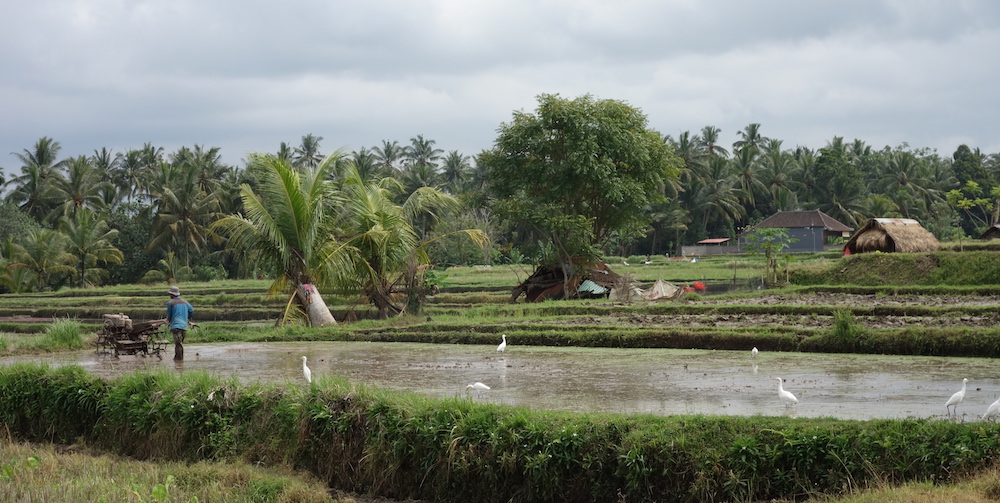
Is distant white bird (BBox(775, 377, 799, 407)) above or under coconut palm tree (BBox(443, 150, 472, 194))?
under

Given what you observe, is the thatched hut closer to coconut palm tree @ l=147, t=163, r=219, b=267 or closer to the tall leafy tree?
the tall leafy tree

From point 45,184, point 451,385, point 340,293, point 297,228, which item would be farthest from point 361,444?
point 45,184

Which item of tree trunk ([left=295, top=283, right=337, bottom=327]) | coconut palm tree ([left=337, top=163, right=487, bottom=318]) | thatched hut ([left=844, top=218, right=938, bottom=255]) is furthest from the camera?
thatched hut ([left=844, top=218, right=938, bottom=255])

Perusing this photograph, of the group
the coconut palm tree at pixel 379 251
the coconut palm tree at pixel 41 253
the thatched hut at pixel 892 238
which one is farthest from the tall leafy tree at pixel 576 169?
the coconut palm tree at pixel 41 253

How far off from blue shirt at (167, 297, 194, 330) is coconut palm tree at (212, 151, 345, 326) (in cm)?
520

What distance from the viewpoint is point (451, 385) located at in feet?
33.0

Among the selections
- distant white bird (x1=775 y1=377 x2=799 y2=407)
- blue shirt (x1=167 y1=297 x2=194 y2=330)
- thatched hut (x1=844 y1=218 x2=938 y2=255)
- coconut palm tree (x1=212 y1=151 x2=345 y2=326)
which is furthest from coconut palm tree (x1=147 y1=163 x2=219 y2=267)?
distant white bird (x1=775 y1=377 x2=799 y2=407)

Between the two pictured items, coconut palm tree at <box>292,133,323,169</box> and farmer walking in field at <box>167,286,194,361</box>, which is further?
coconut palm tree at <box>292,133,323,169</box>

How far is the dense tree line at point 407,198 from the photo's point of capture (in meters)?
41.2

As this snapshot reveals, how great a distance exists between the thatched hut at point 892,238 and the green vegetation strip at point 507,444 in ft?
87.2

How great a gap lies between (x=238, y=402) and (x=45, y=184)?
155 ft

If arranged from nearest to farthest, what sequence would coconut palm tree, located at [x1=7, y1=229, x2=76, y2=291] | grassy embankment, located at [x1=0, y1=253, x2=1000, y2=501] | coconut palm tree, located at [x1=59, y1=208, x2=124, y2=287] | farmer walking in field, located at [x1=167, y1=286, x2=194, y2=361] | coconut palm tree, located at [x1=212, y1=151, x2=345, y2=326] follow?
1. grassy embankment, located at [x1=0, y1=253, x2=1000, y2=501]
2. farmer walking in field, located at [x1=167, y1=286, x2=194, y2=361]
3. coconut palm tree, located at [x1=212, y1=151, x2=345, y2=326]
4. coconut palm tree, located at [x1=7, y1=229, x2=76, y2=291]
5. coconut palm tree, located at [x1=59, y1=208, x2=124, y2=287]

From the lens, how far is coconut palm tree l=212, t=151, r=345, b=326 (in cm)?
1858

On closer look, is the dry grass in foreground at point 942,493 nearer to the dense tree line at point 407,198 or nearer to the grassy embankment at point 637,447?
the grassy embankment at point 637,447
